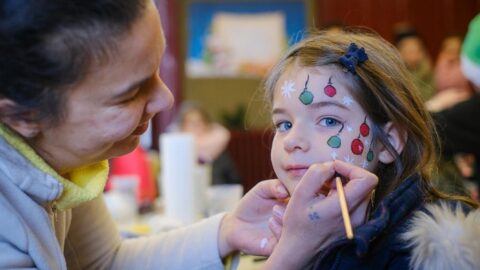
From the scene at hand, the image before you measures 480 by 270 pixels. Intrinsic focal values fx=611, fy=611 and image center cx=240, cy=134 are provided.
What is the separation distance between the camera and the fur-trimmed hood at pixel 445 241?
2.78ft

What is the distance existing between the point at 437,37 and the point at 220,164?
321 cm

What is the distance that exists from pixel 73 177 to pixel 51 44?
0.31 meters

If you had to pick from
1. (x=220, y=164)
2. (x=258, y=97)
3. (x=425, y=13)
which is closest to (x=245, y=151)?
(x=220, y=164)

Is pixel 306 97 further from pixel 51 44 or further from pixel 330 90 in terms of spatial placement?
pixel 51 44

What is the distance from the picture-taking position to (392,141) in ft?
→ 3.65

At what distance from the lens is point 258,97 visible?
1374mm

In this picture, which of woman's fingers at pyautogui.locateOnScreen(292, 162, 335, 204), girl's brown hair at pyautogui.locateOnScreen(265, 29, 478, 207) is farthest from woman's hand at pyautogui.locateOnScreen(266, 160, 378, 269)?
girl's brown hair at pyautogui.locateOnScreen(265, 29, 478, 207)

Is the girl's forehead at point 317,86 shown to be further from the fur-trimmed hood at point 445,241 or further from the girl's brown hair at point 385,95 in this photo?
the fur-trimmed hood at point 445,241

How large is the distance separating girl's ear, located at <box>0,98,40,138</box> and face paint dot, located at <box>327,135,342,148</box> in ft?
1.55

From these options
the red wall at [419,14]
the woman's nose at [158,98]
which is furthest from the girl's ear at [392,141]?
the red wall at [419,14]

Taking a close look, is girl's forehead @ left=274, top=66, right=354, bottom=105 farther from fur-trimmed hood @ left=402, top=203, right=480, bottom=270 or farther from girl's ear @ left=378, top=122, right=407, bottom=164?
fur-trimmed hood @ left=402, top=203, right=480, bottom=270

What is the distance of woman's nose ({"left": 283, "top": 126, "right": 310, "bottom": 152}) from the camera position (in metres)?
1.03

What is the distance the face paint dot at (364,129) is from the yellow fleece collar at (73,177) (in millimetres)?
457

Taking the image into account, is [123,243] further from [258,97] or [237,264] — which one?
[258,97]
